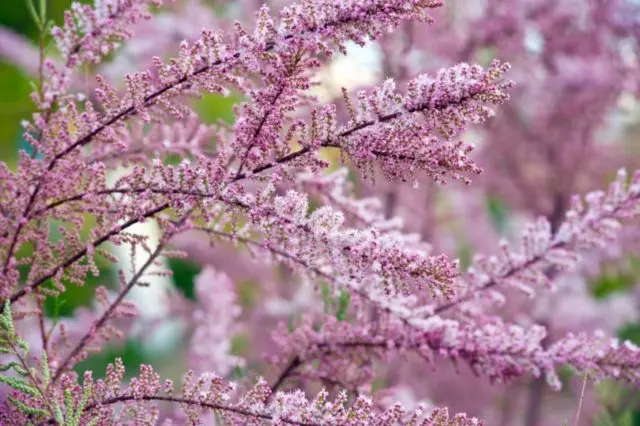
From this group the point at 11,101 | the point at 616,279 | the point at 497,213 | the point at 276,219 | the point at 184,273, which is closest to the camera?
the point at 276,219

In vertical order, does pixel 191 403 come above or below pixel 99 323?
below

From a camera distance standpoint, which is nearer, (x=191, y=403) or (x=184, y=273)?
(x=191, y=403)

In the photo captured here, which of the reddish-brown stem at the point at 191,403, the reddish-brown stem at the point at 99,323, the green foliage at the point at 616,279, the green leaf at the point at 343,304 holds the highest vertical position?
the green foliage at the point at 616,279

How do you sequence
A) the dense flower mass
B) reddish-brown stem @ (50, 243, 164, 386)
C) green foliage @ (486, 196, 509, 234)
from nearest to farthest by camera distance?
the dense flower mass, reddish-brown stem @ (50, 243, 164, 386), green foliage @ (486, 196, 509, 234)

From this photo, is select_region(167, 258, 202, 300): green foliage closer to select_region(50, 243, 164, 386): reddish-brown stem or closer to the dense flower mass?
the dense flower mass

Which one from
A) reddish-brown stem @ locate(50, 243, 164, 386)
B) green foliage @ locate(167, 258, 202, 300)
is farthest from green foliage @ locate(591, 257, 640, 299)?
reddish-brown stem @ locate(50, 243, 164, 386)

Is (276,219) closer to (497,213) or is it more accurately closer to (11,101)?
(11,101)

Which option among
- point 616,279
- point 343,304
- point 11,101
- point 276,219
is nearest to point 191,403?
point 276,219

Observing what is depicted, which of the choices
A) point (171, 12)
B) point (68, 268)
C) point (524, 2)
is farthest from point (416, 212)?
point (68, 268)

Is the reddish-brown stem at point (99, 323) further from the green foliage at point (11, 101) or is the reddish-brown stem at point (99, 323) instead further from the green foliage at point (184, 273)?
the green foliage at point (184, 273)

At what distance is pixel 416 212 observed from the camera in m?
1.84

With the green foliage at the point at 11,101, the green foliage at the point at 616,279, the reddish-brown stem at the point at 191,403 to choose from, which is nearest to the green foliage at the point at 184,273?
the green foliage at the point at 11,101

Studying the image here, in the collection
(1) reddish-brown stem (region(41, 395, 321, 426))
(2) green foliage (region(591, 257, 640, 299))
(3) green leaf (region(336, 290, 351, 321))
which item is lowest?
(1) reddish-brown stem (region(41, 395, 321, 426))

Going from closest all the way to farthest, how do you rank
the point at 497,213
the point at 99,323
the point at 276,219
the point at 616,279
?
the point at 276,219 → the point at 99,323 → the point at 616,279 → the point at 497,213
